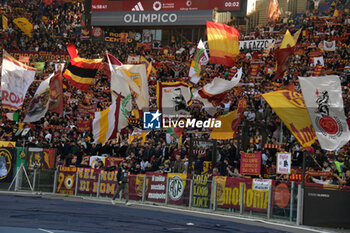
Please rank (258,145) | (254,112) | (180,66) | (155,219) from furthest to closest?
(180,66) < (254,112) < (258,145) < (155,219)

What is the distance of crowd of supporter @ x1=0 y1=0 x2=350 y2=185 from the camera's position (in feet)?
78.4

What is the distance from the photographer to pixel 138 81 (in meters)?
26.4

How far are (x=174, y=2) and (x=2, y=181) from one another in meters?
28.5

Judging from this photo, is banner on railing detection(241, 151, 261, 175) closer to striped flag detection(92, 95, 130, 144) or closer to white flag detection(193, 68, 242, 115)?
white flag detection(193, 68, 242, 115)

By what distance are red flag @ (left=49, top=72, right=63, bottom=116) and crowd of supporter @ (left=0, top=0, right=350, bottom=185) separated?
7.55ft

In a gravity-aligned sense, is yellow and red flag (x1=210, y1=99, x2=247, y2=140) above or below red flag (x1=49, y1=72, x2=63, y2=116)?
below

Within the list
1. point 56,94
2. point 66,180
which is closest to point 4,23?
point 56,94

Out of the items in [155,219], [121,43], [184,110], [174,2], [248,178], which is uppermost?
[174,2]

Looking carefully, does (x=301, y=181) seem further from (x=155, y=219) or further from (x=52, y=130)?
(x=52, y=130)

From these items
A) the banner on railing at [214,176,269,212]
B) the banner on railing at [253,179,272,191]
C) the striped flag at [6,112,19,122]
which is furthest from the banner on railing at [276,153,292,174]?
the striped flag at [6,112,19,122]

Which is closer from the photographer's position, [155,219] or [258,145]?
[155,219]

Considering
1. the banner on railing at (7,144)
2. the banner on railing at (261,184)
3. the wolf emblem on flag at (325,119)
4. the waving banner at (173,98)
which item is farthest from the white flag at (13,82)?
the wolf emblem on flag at (325,119)

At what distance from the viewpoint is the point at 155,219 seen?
19.0 m

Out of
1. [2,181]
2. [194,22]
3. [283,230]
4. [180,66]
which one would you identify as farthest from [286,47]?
[194,22]
